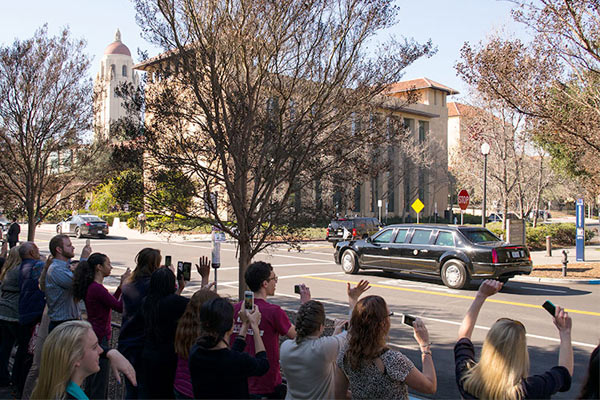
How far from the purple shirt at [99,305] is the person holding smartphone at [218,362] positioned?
2127 millimetres

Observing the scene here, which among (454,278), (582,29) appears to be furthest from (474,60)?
(454,278)

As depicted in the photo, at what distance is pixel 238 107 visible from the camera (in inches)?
307

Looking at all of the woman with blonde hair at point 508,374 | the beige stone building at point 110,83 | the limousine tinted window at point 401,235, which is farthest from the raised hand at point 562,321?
the limousine tinted window at point 401,235

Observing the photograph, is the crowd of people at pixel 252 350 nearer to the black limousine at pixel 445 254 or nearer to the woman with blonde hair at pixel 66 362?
the woman with blonde hair at pixel 66 362

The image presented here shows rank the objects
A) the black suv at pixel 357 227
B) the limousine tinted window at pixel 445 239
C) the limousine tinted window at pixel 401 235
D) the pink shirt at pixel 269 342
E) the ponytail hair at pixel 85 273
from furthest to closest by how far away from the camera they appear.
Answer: the black suv at pixel 357 227, the limousine tinted window at pixel 401 235, the limousine tinted window at pixel 445 239, the ponytail hair at pixel 85 273, the pink shirt at pixel 269 342

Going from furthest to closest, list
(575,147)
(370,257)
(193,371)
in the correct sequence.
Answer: (370,257) → (575,147) → (193,371)

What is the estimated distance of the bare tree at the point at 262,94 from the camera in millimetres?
7449

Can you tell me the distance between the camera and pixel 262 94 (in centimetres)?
834

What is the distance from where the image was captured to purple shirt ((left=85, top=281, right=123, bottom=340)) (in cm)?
526

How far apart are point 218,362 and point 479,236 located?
13349 mm

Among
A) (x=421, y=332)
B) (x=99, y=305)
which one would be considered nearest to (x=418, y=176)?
(x=99, y=305)

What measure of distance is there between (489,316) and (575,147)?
764cm

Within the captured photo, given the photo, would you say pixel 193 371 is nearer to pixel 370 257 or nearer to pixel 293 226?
pixel 293 226

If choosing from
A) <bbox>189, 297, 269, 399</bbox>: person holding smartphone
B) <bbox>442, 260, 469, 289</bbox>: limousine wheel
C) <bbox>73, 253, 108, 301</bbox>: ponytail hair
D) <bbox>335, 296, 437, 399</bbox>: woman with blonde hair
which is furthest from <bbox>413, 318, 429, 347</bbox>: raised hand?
<bbox>442, 260, 469, 289</bbox>: limousine wheel
